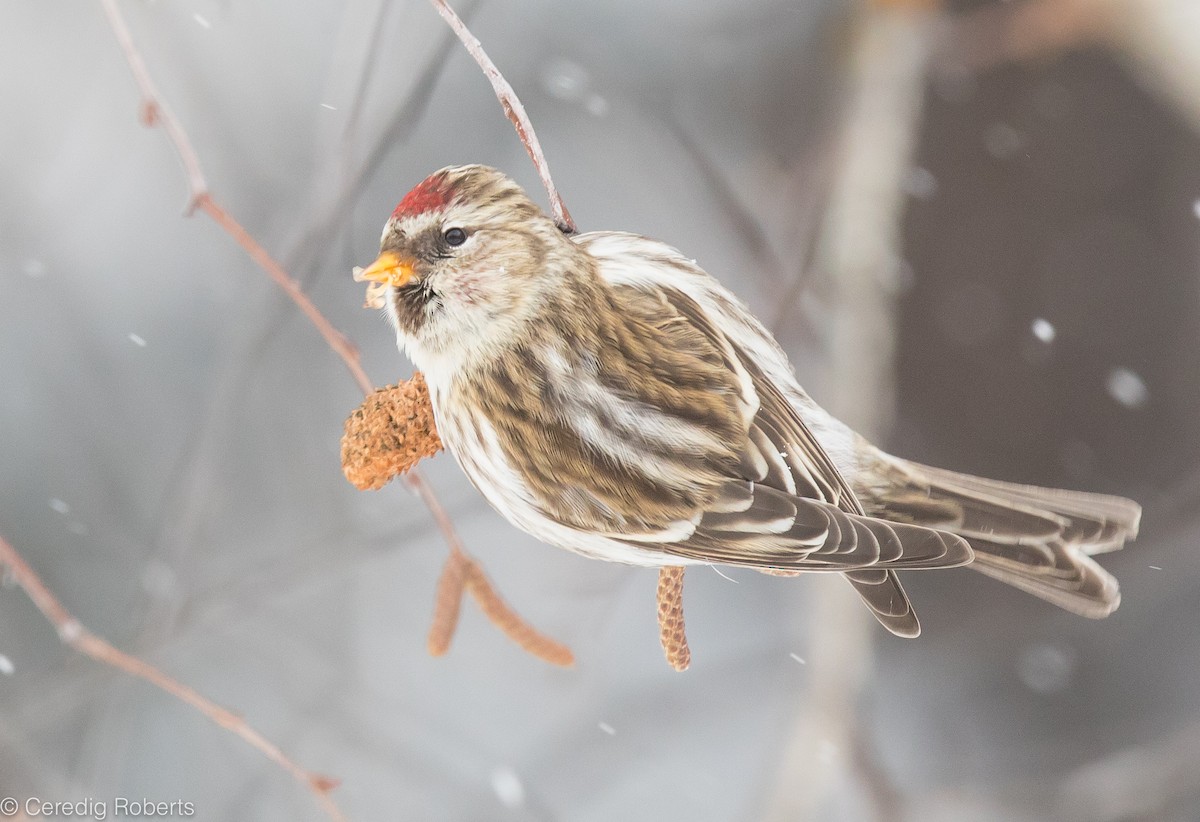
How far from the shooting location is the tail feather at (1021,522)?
0.74 metres

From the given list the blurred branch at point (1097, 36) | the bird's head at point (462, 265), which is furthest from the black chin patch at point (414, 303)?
the blurred branch at point (1097, 36)

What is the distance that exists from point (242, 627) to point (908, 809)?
1005mm

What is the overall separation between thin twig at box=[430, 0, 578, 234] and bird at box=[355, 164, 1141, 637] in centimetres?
2

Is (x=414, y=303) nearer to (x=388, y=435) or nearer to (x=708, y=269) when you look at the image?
(x=388, y=435)

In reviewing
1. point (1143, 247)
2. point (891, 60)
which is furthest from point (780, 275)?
point (1143, 247)

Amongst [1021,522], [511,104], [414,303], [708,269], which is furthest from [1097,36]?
[414,303]

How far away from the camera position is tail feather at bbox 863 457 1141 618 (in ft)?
2.44

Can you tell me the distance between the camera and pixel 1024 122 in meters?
1.14

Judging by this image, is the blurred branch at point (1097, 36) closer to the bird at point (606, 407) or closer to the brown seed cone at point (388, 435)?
the bird at point (606, 407)

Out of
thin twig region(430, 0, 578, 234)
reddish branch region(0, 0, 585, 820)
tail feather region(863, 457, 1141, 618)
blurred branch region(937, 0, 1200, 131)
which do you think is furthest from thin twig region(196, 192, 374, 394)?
blurred branch region(937, 0, 1200, 131)

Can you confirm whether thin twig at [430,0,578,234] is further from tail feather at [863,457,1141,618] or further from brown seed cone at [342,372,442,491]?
tail feather at [863,457,1141,618]

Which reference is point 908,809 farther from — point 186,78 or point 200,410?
point 186,78

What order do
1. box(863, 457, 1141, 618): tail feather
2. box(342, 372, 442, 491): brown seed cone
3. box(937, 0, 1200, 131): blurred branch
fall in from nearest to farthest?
1. box(342, 372, 442, 491): brown seed cone
2. box(863, 457, 1141, 618): tail feather
3. box(937, 0, 1200, 131): blurred branch

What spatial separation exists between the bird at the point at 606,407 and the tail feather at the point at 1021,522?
68 mm
